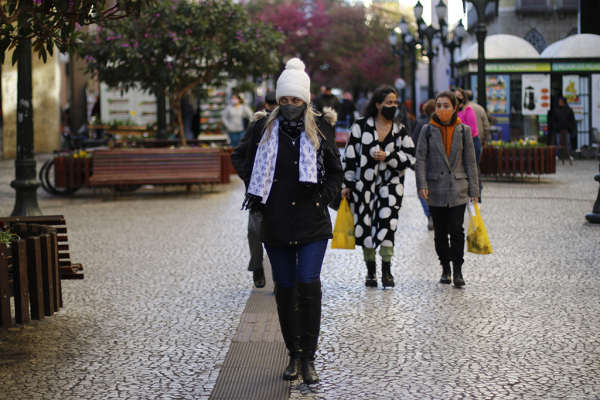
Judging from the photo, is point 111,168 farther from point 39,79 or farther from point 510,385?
point 39,79

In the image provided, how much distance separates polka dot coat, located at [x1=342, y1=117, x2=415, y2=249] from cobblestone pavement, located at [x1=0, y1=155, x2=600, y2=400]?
499mm

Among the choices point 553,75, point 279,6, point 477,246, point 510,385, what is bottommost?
point 510,385

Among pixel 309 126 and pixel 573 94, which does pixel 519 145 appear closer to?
pixel 573 94

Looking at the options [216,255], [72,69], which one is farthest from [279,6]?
[216,255]

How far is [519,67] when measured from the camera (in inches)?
899

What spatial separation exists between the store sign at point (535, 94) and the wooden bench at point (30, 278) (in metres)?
19.7

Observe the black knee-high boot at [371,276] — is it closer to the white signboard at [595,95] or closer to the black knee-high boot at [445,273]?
the black knee-high boot at [445,273]

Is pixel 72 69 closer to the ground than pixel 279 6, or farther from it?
closer to the ground

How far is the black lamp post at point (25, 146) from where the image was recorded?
34.0 ft

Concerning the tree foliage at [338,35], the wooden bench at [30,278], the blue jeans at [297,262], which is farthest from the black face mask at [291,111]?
the tree foliage at [338,35]

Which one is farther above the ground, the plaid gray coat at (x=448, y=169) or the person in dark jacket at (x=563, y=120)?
the person in dark jacket at (x=563, y=120)

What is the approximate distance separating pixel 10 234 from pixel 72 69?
93.1 ft

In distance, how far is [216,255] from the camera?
844cm

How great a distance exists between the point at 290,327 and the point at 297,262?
358 mm
